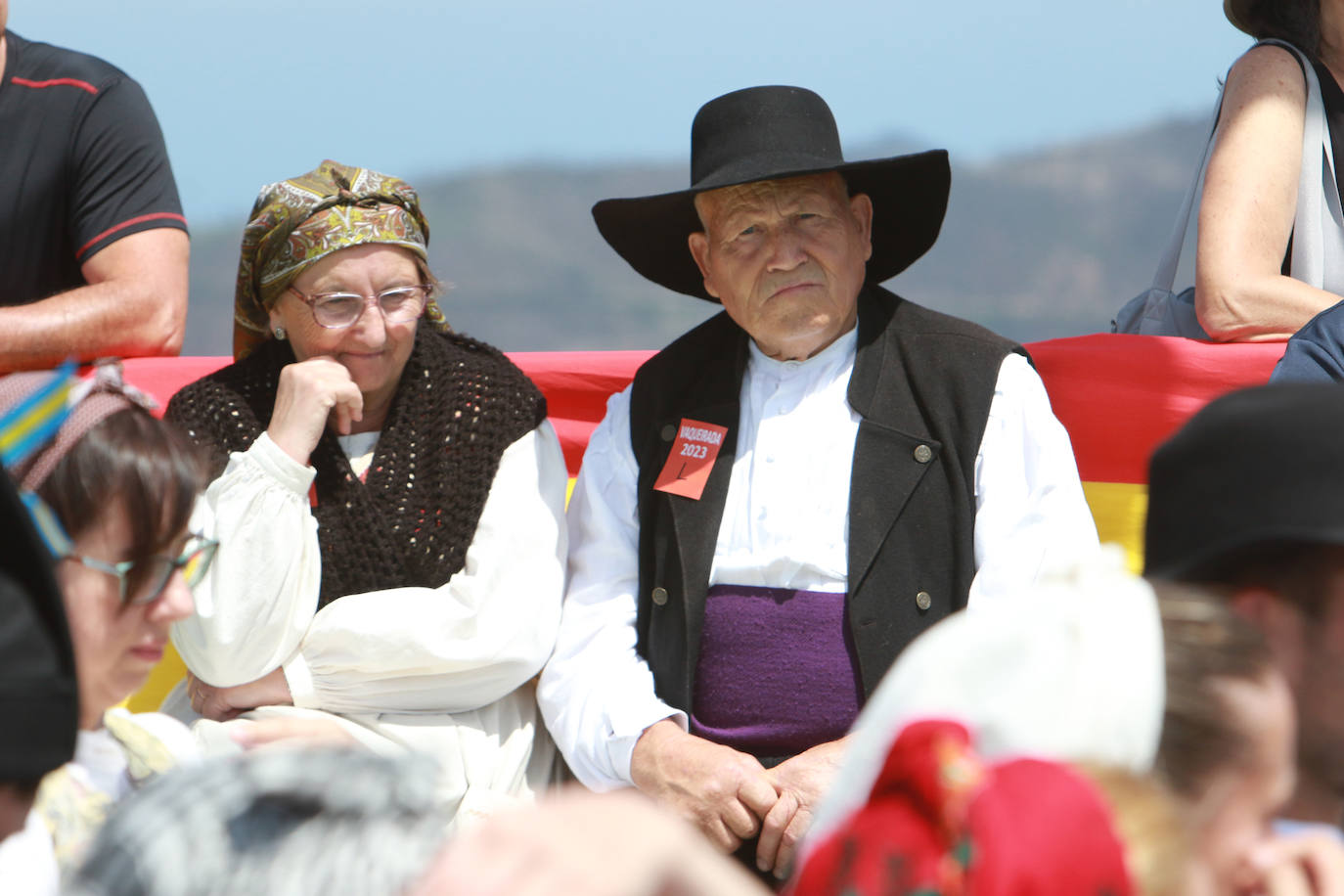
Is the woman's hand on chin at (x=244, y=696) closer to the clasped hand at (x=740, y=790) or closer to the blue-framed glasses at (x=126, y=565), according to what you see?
the clasped hand at (x=740, y=790)

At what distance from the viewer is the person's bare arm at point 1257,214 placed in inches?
136

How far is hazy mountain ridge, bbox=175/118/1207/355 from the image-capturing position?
59.0m

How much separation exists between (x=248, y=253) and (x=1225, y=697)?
2.74 meters

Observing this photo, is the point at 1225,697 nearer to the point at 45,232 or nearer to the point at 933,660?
the point at 933,660

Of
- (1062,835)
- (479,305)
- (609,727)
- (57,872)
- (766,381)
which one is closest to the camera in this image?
(1062,835)

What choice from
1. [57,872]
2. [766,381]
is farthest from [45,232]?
[57,872]

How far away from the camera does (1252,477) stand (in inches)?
60.4

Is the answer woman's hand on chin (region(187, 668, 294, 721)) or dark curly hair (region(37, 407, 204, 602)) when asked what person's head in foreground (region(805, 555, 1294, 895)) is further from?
woman's hand on chin (region(187, 668, 294, 721))

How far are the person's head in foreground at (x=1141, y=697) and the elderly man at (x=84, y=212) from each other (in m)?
3.02

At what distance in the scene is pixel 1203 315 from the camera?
3.55 meters

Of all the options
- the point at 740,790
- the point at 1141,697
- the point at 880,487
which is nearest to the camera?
the point at 1141,697

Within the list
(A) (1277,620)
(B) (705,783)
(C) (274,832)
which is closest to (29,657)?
(C) (274,832)

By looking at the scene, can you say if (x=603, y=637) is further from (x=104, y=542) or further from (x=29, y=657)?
(x=29, y=657)

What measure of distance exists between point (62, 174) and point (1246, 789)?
11.7 feet
